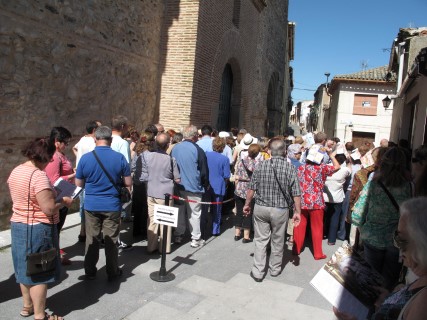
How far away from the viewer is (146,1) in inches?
380

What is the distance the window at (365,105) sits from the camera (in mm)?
28641

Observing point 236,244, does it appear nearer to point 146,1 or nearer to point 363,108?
point 146,1

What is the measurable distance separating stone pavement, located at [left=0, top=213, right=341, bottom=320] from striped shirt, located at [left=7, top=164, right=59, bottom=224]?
1.10 metres

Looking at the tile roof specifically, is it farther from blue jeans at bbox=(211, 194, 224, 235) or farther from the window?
blue jeans at bbox=(211, 194, 224, 235)

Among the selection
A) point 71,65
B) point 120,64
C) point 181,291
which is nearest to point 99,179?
point 181,291

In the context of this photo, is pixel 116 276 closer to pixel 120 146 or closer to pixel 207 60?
pixel 120 146

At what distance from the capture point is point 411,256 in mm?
1836

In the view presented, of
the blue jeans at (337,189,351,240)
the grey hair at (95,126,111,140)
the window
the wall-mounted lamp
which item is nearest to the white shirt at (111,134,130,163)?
the grey hair at (95,126,111,140)

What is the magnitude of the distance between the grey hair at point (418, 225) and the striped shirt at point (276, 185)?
2844mm

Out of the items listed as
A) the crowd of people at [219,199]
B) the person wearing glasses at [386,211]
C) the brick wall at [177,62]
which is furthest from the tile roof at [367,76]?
the person wearing glasses at [386,211]

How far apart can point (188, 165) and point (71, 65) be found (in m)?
3.28

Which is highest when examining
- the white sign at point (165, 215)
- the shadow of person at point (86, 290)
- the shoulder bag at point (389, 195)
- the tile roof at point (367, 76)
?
the tile roof at point (367, 76)

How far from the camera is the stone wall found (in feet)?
20.1

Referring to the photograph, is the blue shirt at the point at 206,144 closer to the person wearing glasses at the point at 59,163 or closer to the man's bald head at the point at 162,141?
the man's bald head at the point at 162,141
